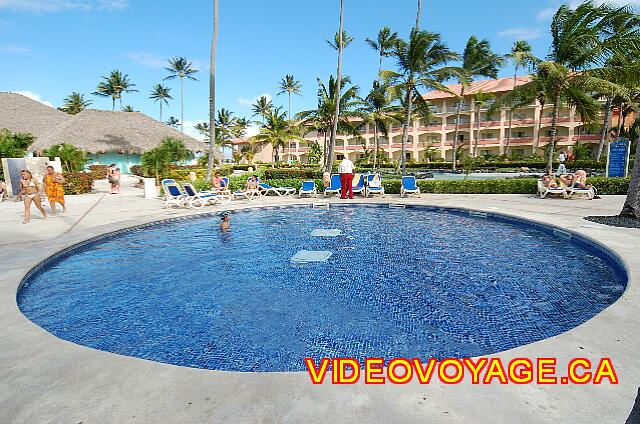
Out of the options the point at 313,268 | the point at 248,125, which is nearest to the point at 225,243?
the point at 313,268

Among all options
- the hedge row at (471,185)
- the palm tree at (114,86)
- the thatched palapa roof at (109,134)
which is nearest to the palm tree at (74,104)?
the palm tree at (114,86)

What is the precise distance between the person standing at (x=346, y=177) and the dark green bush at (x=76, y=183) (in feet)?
50.1

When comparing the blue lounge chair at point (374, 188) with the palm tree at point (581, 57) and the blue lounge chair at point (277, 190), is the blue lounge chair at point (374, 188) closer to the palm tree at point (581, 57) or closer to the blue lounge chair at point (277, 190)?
the blue lounge chair at point (277, 190)

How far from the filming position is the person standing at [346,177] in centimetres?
1629

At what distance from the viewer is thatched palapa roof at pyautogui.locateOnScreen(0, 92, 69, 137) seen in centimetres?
4319

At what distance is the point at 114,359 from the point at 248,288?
104 inches

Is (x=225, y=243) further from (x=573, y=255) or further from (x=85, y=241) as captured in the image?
(x=573, y=255)

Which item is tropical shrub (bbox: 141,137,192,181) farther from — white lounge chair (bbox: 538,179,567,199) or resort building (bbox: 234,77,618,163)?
resort building (bbox: 234,77,618,163)

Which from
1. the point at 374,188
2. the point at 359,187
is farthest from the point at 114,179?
the point at 374,188

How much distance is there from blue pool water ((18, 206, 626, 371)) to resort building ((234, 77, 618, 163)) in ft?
145

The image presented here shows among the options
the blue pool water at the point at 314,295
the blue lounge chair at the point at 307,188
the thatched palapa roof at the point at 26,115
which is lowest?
the blue pool water at the point at 314,295

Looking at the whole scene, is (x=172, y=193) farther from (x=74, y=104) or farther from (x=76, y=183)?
(x=74, y=104)

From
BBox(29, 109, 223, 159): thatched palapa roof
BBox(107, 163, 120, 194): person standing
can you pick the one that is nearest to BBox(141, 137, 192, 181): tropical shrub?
BBox(107, 163, 120, 194): person standing

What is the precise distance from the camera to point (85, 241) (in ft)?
27.7
